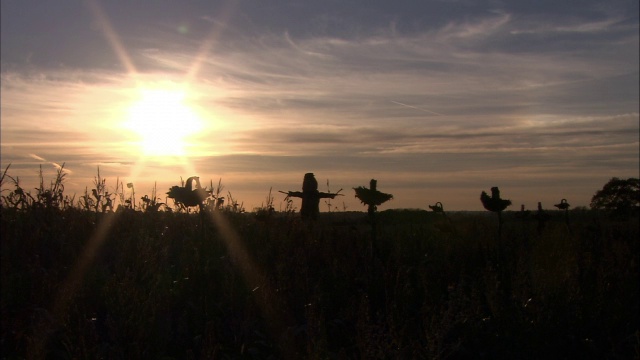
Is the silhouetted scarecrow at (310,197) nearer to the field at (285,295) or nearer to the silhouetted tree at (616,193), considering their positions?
the field at (285,295)

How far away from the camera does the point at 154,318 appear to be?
5027 millimetres

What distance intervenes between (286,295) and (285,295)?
88mm

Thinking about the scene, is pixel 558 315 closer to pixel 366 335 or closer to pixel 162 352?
pixel 366 335

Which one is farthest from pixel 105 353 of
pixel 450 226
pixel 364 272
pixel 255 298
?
pixel 450 226

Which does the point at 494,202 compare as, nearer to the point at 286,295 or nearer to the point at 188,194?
the point at 286,295

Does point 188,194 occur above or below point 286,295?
above

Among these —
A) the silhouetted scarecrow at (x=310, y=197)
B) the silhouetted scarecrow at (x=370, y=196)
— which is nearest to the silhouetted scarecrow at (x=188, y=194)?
the silhouetted scarecrow at (x=370, y=196)

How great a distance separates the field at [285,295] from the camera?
481cm

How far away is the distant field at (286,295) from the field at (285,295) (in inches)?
0.7

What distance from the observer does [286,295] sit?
5.92 meters

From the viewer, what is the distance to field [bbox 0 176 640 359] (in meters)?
4.81

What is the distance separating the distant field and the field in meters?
0.02

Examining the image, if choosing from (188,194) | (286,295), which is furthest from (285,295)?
(188,194)

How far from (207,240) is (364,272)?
213 centimetres
